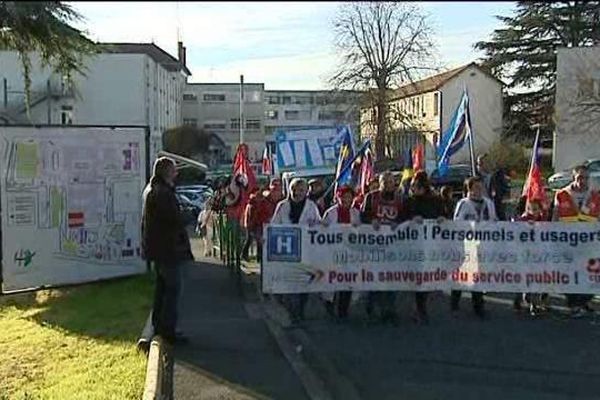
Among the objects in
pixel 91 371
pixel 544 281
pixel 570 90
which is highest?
pixel 570 90

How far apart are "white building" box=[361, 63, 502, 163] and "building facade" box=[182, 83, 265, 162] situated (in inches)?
1513

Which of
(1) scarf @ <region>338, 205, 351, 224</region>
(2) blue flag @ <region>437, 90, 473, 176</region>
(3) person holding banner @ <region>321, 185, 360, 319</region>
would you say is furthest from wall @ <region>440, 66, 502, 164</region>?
(1) scarf @ <region>338, 205, 351, 224</region>

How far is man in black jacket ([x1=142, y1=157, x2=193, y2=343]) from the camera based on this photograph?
30.7 ft

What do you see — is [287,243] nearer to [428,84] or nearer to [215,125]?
[428,84]

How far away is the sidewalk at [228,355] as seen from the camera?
7.81m

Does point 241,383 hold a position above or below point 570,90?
below

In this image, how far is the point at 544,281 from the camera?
1118 cm

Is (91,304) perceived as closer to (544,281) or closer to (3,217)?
(3,217)

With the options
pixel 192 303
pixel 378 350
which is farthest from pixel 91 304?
pixel 378 350

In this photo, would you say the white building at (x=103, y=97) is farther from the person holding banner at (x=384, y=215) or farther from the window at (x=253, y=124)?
the person holding banner at (x=384, y=215)

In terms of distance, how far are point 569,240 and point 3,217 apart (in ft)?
28.7

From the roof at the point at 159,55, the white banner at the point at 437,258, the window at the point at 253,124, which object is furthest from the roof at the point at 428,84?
the white banner at the point at 437,258

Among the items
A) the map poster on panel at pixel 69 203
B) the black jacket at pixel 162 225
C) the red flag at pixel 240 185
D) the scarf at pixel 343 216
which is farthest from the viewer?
the red flag at pixel 240 185

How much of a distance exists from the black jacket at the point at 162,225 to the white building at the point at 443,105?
4698cm
